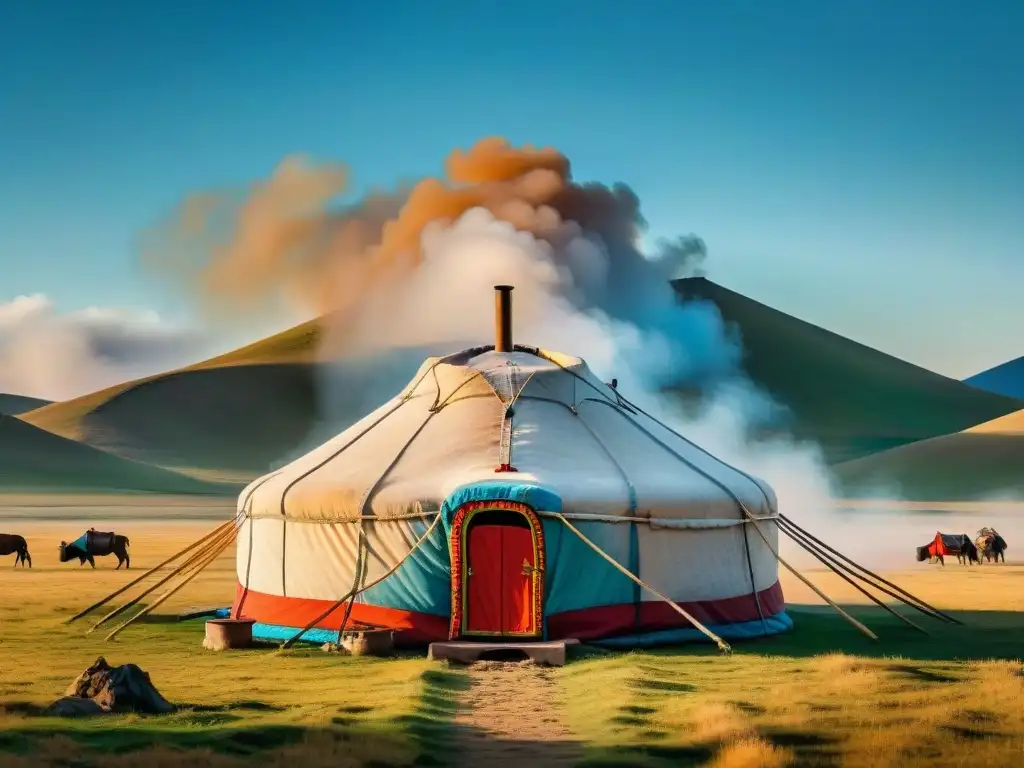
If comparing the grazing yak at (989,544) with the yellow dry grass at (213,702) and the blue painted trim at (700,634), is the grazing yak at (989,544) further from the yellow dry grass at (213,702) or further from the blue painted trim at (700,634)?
the yellow dry grass at (213,702)

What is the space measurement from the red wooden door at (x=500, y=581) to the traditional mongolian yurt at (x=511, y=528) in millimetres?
12

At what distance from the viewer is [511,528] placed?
11625mm

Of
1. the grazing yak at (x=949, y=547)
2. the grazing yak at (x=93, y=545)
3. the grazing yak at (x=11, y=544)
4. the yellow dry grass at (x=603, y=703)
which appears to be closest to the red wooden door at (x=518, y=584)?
the yellow dry grass at (x=603, y=703)

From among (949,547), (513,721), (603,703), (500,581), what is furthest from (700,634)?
(949,547)

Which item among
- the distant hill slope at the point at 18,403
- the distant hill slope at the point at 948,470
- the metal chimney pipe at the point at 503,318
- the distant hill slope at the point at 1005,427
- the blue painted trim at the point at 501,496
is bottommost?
the blue painted trim at the point at 501,496

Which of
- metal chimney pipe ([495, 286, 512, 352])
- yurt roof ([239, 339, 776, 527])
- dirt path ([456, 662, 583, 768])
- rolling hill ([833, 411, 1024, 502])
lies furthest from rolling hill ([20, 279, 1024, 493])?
dirt path ([456, 662, 583, 768])

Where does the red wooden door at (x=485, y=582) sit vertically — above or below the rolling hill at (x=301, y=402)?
below

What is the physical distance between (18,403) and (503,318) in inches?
5478

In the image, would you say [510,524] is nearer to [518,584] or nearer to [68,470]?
[518,584]

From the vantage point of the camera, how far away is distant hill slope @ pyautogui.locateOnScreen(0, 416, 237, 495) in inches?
2657

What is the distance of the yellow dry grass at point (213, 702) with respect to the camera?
714cm

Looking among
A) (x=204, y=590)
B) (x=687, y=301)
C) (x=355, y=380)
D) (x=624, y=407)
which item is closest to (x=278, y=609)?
(x=624, y=407)

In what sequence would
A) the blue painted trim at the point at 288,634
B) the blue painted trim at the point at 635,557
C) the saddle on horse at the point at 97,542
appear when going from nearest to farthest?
the blue painted trim at the point at 635,557 → the blue painted trim at the point at 288,634 → the saddle on horse at the point at 97,542

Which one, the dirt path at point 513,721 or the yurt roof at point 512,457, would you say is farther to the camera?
the yurt roof at point 512,457
